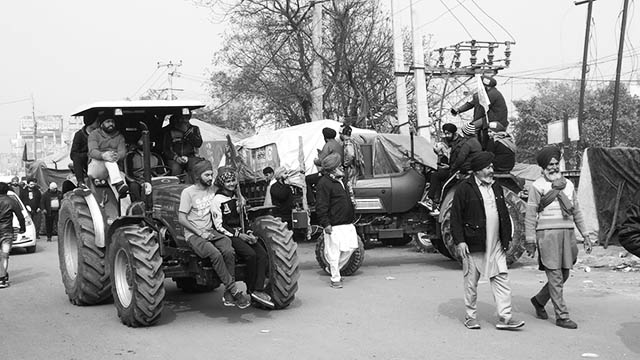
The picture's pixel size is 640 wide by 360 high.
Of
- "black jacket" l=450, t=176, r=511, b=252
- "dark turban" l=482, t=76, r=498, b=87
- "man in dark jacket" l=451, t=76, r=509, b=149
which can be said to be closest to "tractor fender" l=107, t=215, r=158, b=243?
"black jacket" l=450, t=176, r=511, b=252

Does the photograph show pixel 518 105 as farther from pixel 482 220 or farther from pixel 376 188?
pixel 482 220

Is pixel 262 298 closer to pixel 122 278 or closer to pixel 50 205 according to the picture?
pixel 122 278

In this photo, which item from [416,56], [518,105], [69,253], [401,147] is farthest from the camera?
[518,105]

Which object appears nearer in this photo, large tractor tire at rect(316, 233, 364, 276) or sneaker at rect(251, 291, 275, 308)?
sneaker at rect(251, 291, 275, 308)

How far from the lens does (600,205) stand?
14211mm

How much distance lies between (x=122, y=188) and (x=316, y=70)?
17.1m

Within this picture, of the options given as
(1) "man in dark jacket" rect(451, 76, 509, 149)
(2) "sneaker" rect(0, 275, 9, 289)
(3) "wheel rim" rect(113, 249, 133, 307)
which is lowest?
(2) "sneaker" rect(0, 275, 9, 289)

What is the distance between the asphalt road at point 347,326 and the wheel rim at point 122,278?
1.08 feet

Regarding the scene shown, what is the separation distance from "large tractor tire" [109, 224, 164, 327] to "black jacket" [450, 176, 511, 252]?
11.0 feet

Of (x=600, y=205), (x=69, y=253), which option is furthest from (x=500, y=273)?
(x=600, y=205)

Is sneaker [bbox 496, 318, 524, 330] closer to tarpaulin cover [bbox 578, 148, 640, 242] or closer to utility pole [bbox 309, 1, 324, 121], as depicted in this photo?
tarpaulin cover [bbox 578, 148, 640, 242]

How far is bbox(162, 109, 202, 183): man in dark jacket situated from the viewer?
10.3m

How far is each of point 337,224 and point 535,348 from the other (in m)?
4.72

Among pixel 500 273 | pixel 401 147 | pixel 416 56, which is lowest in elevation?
pixel 500 273
